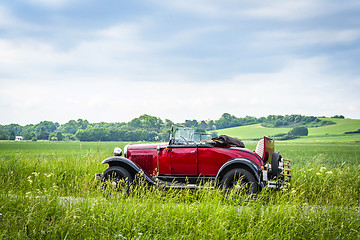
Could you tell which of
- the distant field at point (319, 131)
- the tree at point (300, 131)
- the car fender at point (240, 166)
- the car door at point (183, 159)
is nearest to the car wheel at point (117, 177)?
the car door at point (183, 159)

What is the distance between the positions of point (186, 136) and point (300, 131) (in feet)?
244

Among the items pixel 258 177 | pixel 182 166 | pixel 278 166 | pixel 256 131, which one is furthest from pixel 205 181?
pixel 256 131

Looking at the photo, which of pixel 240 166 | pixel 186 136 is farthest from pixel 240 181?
pixel 186 136

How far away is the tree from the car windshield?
70.6 m

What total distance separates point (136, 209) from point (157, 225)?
0.55m

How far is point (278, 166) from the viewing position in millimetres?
7535

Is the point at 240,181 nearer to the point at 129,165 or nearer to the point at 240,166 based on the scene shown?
the point at 240,166

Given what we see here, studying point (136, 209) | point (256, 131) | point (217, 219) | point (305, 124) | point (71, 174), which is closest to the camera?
point (217, 219)

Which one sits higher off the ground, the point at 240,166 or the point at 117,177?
the point at 240,166

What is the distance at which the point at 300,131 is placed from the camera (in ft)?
252

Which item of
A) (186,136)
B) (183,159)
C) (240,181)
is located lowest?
(240,181)

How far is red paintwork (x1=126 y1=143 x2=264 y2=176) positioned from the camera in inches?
287

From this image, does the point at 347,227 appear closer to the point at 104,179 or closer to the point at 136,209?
the point at 136,209

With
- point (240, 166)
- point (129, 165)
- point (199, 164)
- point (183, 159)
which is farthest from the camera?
point (129, 165)
